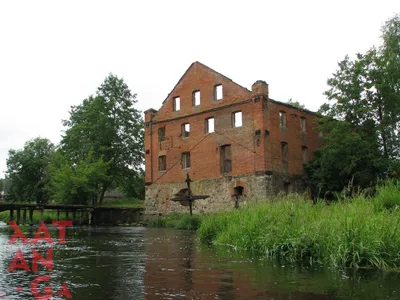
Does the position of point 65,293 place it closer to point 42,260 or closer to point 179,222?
point 42,260

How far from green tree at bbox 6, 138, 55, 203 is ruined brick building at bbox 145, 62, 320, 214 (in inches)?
1049

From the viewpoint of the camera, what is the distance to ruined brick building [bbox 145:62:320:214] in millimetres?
30688

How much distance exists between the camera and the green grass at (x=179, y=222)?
85.0 ft

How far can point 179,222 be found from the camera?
92.3ft

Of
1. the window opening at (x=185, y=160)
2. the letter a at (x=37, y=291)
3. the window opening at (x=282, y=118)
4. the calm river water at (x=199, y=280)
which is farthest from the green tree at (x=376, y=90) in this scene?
the letter a at (x=37, y=291)

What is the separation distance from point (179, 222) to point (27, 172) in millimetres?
39433

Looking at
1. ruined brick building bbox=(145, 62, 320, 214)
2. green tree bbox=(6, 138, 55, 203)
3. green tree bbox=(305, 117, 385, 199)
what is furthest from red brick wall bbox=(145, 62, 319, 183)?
green tree bbox=(6, 138, 55, 203)

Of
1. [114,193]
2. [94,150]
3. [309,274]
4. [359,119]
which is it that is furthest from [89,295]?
[114,193]

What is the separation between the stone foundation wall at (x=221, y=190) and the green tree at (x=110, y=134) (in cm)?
642

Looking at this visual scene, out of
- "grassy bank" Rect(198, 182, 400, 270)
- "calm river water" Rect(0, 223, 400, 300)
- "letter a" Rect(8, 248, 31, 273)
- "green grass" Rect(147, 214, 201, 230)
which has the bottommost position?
"green grass" Rect(147, 214, 201, 230)

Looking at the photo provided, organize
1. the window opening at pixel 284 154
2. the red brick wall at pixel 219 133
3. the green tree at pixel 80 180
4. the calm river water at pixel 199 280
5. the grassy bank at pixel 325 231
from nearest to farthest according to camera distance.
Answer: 1. the calm river water at pixel 199 280
2. the grassy bank at pixel 325 231
3. the red brick wall at pixel 219 133
4. the window opening at pixel 284 154
5. the green tree at pixel 80 180

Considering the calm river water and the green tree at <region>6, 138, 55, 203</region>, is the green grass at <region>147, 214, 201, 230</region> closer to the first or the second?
the calm river water

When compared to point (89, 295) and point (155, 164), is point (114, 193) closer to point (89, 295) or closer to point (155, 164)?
point (155, 164)

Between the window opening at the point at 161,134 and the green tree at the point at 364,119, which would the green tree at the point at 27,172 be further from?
the green tree at the point at 364,119
